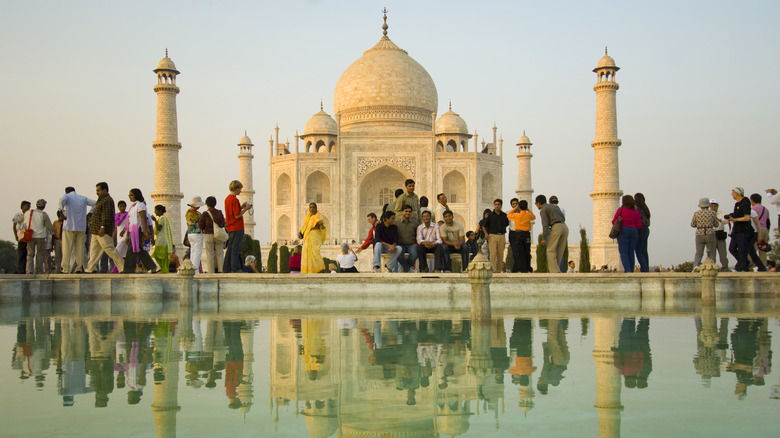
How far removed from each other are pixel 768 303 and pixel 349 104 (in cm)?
2782

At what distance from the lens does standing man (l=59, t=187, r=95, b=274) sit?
30.8 feet

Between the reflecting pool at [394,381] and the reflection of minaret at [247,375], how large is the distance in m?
0.01

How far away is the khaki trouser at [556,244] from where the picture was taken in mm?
9336

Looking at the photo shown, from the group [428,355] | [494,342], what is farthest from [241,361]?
[494,342]

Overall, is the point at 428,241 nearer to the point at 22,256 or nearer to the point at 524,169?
the point at 22,256

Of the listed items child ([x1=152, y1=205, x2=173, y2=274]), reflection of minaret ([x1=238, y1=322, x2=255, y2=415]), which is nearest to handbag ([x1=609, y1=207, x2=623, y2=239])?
reflection of minaret ([x1=238, y1=322, x2=255, y2=415])

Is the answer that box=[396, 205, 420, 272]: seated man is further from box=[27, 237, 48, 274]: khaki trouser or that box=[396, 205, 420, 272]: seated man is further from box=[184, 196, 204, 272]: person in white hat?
box=[27, 237, 48, 274]: khaki trouser

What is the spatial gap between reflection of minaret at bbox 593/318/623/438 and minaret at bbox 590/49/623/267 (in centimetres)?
2094

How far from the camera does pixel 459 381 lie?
3408 millimetres

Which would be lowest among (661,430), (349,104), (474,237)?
(661,430)

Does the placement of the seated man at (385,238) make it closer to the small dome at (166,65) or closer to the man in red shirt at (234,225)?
the man in red shirt at (234,225)

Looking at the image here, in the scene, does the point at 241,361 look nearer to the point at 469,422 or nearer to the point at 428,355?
the point at 428,355

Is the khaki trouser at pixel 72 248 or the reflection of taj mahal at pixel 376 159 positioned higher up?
the reflection of taj mahal at pixel 376 159

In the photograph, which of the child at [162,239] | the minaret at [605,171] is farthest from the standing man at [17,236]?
the minaret at [605,171]
